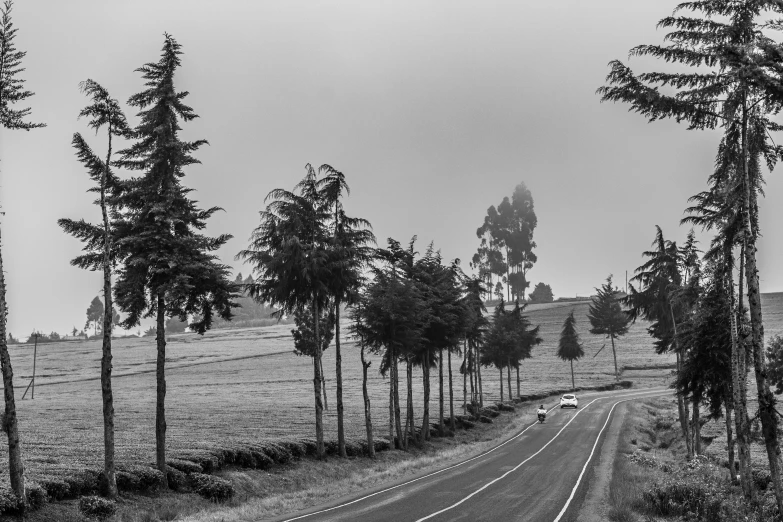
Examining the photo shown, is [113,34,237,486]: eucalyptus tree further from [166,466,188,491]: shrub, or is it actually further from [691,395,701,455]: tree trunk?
[691,395,701,455]: tree trunk

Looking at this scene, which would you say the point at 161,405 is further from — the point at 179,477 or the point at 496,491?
the point at 496,491

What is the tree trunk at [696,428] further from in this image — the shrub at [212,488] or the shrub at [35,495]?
the shrub at [35,495]

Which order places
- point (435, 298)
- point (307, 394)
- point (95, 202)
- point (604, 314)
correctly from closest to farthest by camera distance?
point (95, 202)
point (435, 298)
point (307, 394)
point (604, 314)

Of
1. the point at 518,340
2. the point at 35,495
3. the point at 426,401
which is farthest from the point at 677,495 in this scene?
the point at 518,340

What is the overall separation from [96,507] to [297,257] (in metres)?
16.3

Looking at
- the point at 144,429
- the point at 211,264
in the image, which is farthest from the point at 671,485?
the point at 144,429

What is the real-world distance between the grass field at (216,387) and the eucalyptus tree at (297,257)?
7542mm

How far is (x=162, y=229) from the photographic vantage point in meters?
25.2

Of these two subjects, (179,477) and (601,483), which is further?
(601,483)

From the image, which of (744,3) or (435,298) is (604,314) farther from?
(744,3)

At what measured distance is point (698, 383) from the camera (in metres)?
31.1

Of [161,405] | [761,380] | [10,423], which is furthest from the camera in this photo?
[161,405]

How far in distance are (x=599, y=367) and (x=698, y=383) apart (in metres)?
76.3

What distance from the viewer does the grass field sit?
33.8 m
